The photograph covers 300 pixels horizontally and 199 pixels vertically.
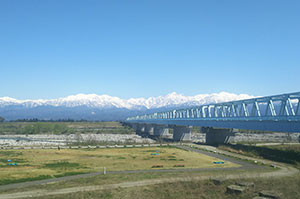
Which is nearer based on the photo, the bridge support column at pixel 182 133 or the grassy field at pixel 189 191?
the grassy field at pixel 189 191

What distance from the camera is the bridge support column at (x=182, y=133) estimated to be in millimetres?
118250

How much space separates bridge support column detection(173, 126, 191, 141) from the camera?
118 metres

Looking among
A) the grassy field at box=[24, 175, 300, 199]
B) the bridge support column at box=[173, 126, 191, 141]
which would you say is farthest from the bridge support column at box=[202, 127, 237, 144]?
the grassy field at box=[24, 175, 300, 199]

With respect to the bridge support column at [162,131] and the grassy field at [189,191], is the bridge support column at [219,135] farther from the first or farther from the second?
the grassy field at [189,191]

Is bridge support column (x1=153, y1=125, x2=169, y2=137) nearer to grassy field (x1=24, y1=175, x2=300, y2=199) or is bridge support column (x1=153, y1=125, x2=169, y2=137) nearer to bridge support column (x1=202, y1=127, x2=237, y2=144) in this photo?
bridge support column (x1=202, y1=127, x2=237, y2=144)

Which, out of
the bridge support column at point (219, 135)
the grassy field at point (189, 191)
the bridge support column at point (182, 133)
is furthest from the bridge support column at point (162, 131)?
the grassy field at point (189, 191)

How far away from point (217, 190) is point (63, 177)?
2086cm

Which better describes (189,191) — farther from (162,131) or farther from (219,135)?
(162,131)

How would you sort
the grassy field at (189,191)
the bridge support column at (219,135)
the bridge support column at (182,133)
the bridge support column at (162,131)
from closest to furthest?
the grassy field at (189,191)
the bridge support column at (219,135)
the bridge support column at (182,133)
the bridge support column at (162,131)

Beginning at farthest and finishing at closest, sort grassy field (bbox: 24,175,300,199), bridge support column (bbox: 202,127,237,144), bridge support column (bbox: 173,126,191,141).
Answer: bridge support column (bbox: 173,126,191,141), bridge support column (bbox: 202,127,237,144), grassy field (bbox: 24,175,300,199)

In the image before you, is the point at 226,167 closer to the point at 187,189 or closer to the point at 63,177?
the point at 187,189

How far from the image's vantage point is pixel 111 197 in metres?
28.9

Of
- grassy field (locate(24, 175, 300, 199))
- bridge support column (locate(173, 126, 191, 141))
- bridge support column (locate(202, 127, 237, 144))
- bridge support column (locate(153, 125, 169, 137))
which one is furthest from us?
bridge support column (locate(153, 125, 169, 137))

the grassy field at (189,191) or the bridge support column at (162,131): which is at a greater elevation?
the bridge support column at (162,131)
